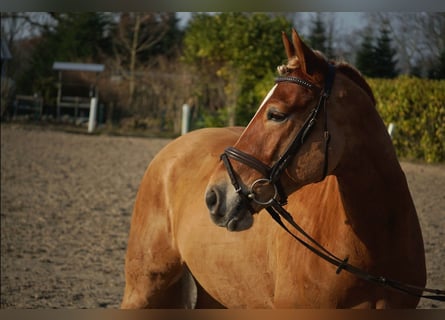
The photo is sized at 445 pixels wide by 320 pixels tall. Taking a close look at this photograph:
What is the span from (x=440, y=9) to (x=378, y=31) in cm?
160

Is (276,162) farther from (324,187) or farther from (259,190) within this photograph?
(324,187)

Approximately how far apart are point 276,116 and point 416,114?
3.05 metres

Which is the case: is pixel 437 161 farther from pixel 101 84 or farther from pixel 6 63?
pixel 101 84

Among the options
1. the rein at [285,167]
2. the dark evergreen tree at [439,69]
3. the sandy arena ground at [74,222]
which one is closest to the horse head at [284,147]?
the rein at [285,167]

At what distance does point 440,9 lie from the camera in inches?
61.4

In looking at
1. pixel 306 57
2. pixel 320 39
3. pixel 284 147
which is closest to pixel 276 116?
pixel 284 147

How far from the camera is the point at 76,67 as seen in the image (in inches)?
903

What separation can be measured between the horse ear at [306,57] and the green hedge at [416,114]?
1.41 metres

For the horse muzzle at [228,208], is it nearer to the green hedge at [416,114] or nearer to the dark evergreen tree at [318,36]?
the green hedge at [416,114]

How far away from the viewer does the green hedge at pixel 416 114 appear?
3.66 m

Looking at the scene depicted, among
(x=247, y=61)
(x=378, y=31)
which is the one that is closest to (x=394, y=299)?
(x=378, y=31)

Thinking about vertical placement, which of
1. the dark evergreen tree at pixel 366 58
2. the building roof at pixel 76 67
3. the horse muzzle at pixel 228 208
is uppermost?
the building roof at pixel 76 67

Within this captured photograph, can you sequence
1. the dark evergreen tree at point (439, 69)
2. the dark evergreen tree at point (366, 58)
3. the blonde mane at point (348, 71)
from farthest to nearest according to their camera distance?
the dark evergreen tree at point (366, 58) → the dark evergreen tree at point (439, 69) → the blonde mane at point (348, 71)

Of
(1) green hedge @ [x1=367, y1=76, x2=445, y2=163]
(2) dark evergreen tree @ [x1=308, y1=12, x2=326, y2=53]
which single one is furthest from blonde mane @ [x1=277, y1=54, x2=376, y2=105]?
(2) dark evergreen tree @ [x1=308, y1=12, x2=326, y2=53]
